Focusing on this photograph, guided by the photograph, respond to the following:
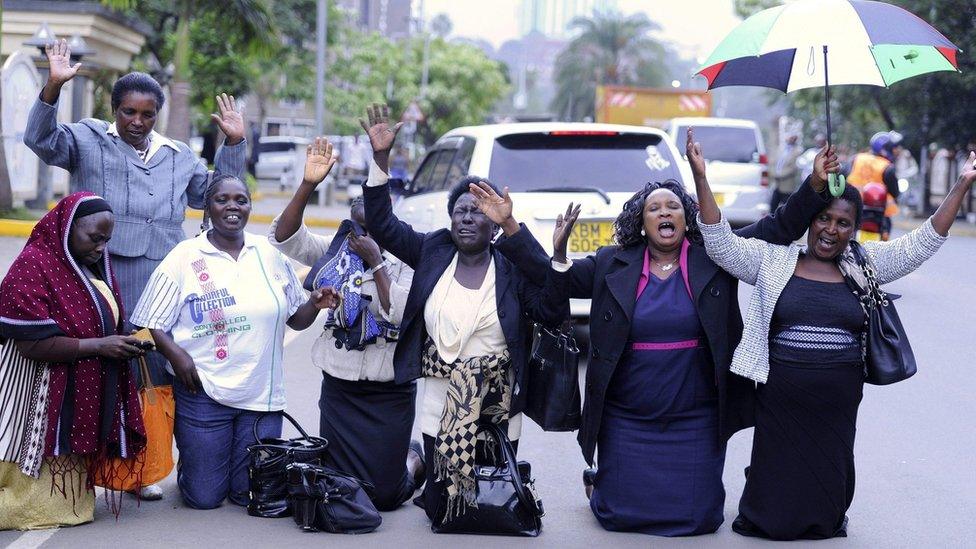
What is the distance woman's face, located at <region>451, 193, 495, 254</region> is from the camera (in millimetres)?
5711

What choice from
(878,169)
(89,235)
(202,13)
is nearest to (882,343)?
(89,235)

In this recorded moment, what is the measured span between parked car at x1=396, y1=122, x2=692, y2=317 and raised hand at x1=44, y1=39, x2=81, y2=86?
12.9 ft

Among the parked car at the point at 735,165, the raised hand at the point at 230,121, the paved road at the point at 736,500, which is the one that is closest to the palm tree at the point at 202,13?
the parked car at the point at 735,165

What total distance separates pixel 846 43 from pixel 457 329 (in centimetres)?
209

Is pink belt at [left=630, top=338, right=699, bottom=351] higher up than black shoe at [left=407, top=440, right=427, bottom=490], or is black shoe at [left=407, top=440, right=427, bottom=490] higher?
pink belt at [left=630, top=338, right=699, bottom=351]

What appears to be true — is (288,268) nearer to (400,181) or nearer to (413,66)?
(400,181)

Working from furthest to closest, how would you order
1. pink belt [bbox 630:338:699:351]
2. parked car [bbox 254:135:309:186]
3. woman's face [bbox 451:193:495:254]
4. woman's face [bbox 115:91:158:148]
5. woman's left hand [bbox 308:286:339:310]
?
parked car [bbox 254:135:309:186] → woman's face [bbox 115:91:158:148] → woman's left hand [bbox 308:286:339:310] → woman's face [bbox 451:193:495:254] → pink belt [bbox 630:338:699:351]

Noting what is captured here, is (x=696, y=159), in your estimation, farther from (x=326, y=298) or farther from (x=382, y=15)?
(x=382, y=15)

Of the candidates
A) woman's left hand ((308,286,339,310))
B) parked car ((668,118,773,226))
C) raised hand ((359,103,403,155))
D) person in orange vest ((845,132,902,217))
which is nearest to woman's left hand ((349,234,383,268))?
woman's left hand ((308,286,339,310))

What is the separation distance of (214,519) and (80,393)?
0.84 meters

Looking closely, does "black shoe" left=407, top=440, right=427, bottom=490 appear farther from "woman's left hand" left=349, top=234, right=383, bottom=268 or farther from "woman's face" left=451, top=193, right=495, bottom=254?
"woman's face" left=451, top=193, right=495, bottom=254

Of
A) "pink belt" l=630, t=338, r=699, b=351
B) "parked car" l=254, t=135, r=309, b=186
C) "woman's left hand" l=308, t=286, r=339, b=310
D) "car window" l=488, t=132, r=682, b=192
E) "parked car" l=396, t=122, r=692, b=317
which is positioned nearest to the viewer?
"pink belt" l=630, t=338, r=699, b=351

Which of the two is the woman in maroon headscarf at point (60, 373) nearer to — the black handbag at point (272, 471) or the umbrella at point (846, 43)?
the black handbag at point (272, 471)

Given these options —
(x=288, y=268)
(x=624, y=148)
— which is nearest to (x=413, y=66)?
(x=624, y=148)
